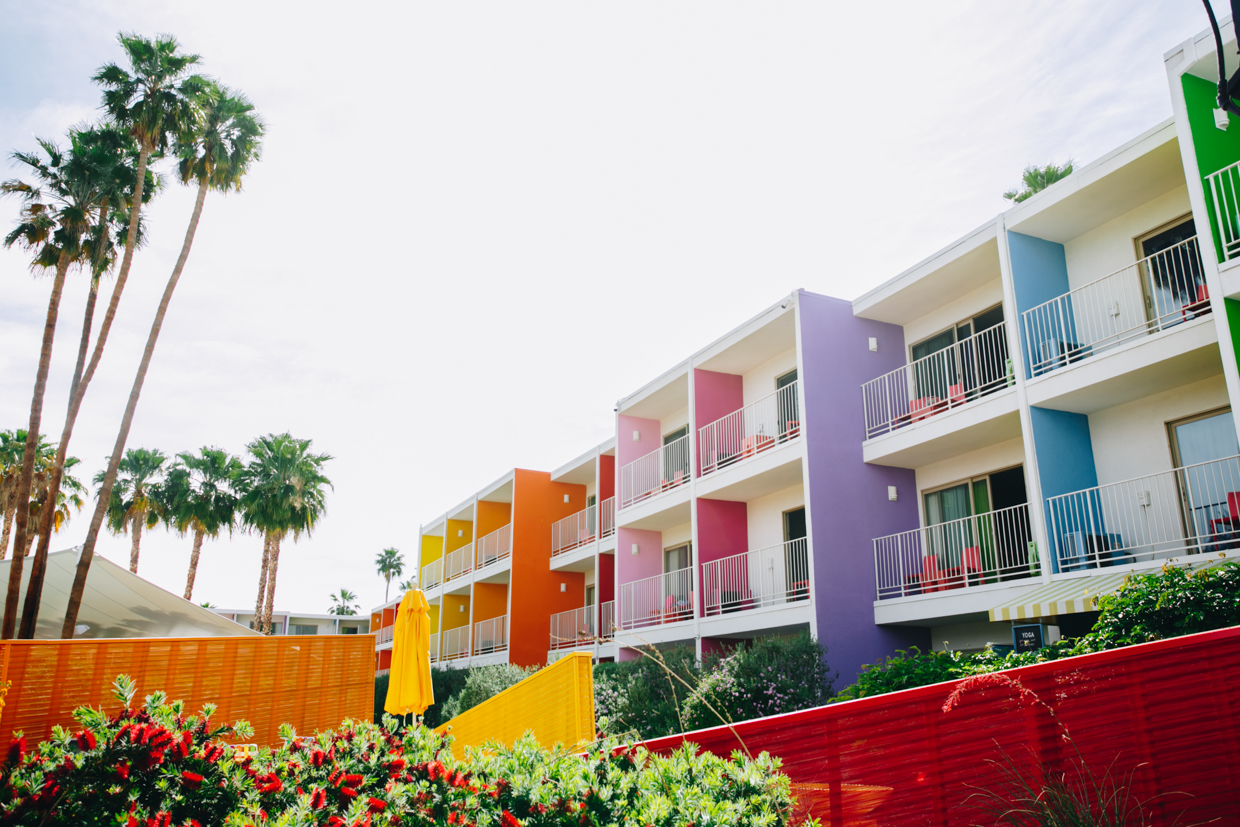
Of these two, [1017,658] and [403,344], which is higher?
[403,344]

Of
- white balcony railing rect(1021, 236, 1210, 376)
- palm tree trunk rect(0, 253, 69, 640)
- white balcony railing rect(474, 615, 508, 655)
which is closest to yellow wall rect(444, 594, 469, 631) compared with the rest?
white balcony railing rect(474, 615, 508, 655)

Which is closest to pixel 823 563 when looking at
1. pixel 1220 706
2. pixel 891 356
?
pixel 891 356

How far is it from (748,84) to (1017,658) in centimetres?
663

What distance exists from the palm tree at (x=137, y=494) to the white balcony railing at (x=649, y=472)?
24.8 meters

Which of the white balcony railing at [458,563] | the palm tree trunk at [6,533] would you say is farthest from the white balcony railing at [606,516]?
the palm tree trunk at [6,533]

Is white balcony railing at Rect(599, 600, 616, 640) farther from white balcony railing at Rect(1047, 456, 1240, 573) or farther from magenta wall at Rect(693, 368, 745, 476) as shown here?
white balcony railing at Rect(1047, 456, 1240, 573)

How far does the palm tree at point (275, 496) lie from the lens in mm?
31906

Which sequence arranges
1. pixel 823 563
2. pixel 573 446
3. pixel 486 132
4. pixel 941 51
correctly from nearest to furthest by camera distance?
1. pixel 941 51
2. pixel 486 132
3. pixel 823 563
4. pixel 573 446

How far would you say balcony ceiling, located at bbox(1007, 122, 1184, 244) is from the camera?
10812mm

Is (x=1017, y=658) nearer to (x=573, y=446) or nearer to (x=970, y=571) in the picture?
(x=970, y=571)

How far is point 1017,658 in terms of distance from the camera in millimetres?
8797

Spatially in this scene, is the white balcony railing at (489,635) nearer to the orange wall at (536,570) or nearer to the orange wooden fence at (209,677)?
the orange wall at (536,570)

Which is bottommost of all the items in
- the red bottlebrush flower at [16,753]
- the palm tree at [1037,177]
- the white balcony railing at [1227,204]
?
the red bottlebrush flower at [16,753]

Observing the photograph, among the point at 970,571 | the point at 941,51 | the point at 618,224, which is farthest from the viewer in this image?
the point at 970,571
